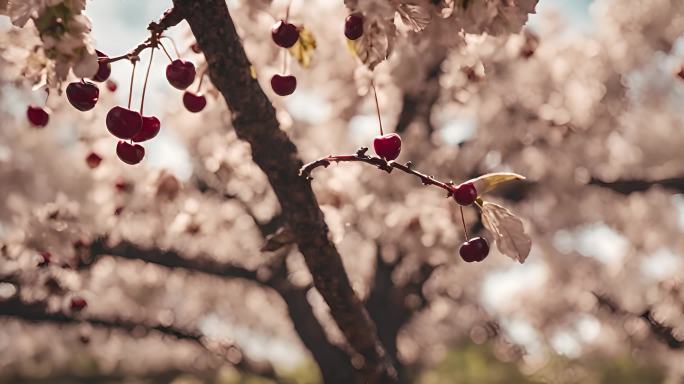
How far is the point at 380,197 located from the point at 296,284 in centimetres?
119

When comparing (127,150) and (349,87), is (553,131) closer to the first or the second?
(349,87)

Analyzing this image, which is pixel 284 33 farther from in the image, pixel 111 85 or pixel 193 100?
pixel 111 85

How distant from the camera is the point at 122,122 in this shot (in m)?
1.47

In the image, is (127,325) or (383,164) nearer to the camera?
(383,164)

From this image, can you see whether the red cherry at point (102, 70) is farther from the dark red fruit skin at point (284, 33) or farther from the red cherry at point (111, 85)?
the red cherry at point (111, 85)

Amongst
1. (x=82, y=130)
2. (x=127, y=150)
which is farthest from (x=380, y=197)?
(x=127, y=150)

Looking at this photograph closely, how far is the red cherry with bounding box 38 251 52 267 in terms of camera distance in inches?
102

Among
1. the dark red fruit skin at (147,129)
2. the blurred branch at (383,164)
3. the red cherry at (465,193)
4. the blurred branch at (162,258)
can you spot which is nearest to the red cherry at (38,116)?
the dark red fruit skin at (147,129)

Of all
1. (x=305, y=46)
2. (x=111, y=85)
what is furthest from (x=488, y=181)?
(x=111, y=85)

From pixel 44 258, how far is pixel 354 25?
2098 millimetres

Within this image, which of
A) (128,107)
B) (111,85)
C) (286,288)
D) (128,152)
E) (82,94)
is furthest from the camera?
(286,288)

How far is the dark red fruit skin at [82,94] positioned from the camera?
1365mm

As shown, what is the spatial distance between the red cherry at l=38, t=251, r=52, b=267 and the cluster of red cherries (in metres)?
1.02

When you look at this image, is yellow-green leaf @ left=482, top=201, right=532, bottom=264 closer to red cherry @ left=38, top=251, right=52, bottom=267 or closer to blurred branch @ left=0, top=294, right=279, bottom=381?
red cherry @ left=38, top=251, right=52, bottom=267
